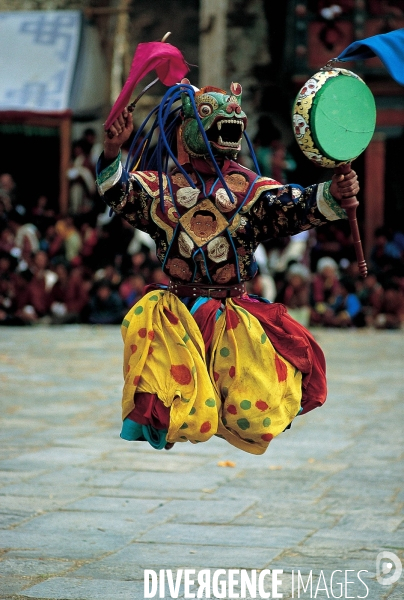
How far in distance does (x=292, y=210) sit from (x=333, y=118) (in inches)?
15.9

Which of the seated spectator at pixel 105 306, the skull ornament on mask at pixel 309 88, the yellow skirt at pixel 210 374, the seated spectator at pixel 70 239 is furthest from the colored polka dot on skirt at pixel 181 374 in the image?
the seated spectator at pixel 70 239

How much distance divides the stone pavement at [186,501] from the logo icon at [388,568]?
40 mm

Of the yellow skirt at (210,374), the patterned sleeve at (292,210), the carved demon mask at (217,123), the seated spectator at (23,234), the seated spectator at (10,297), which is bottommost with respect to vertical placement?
the seated spectator at (10,297)

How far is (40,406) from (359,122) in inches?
200

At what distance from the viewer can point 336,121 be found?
12.9 ft

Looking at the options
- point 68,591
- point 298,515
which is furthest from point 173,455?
point 68,591

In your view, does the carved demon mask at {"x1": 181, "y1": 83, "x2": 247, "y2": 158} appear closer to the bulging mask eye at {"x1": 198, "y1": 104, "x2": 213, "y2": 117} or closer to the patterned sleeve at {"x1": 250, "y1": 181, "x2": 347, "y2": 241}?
the bulging mask eye at {"x1": 198, "y1": 104, "x2": 213, "y2": 117}

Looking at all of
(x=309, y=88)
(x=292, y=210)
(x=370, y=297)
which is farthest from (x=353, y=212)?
(x=370, y=297)

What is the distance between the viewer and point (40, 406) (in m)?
8.48

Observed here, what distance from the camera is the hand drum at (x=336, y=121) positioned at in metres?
3.89

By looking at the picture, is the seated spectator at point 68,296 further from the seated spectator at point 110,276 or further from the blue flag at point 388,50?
the blue flag at point 388,50

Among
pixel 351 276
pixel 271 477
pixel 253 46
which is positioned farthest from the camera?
pixel 253 46

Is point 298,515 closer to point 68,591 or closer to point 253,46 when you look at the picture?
point 68,591

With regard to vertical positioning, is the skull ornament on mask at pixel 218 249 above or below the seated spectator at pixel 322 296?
above
